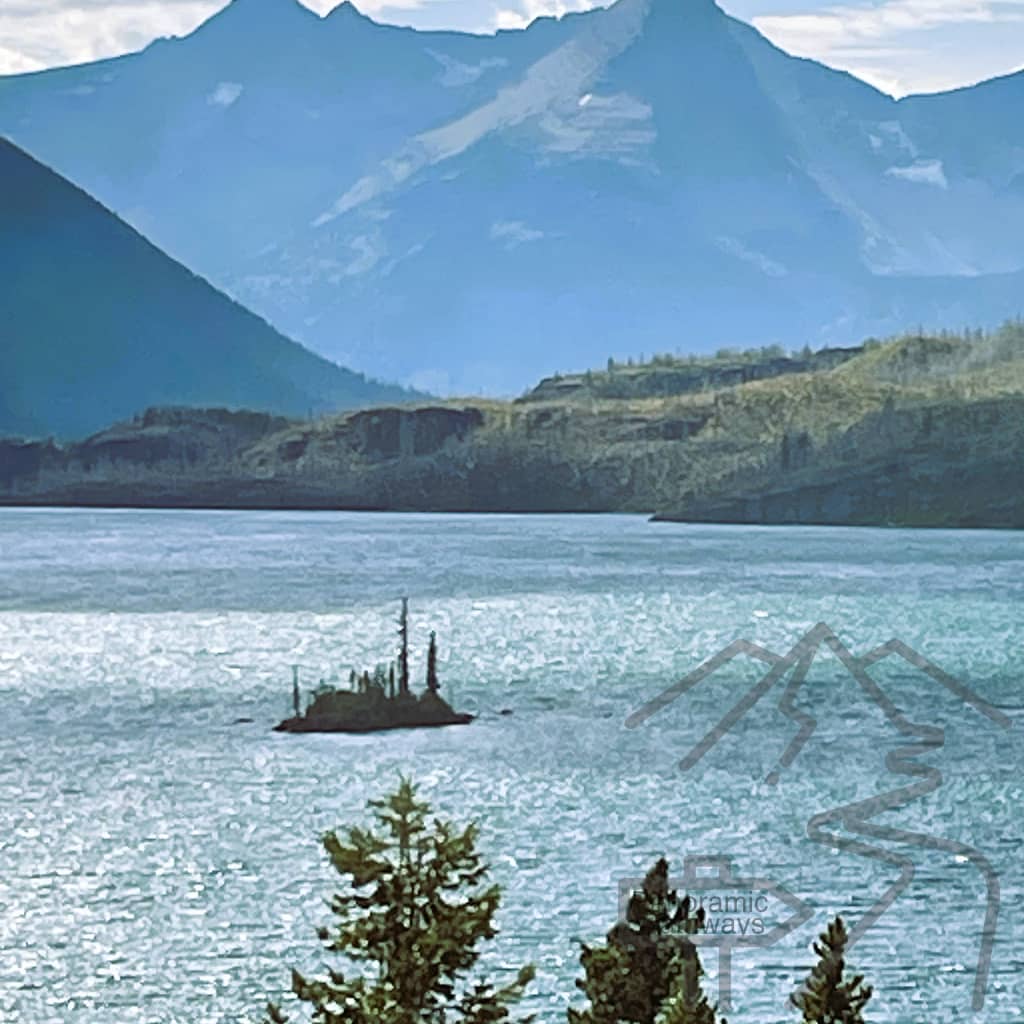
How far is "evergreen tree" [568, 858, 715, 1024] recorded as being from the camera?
1695 cm

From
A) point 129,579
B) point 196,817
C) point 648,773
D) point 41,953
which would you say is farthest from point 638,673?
point 129,579

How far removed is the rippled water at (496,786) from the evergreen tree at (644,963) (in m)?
18.0

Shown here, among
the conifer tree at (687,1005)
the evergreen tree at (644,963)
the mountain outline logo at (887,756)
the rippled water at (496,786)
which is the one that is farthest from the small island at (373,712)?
the conifer tree at (687,1005)

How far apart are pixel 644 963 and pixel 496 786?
40603 mm

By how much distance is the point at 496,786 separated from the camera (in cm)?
5769

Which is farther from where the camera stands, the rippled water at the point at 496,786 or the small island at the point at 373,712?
the small island at the point at 373,712

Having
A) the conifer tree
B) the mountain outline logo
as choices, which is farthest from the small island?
the conifer tree

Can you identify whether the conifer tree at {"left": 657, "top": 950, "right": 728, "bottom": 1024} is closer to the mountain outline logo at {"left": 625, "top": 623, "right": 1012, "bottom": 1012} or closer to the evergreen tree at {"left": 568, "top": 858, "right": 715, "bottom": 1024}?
the evergreen tree at {"left": 568, "top": 858, "right": 715, "bottom": 1024}

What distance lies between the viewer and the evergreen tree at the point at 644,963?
16953 millimetres

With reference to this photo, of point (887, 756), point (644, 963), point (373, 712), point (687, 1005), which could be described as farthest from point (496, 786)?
point (687, 1005)

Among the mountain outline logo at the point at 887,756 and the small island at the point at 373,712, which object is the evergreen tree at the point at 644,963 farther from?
the small island at the point at 373,712

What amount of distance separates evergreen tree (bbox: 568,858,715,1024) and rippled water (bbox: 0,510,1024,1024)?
18011mm

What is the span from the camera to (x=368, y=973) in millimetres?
37750

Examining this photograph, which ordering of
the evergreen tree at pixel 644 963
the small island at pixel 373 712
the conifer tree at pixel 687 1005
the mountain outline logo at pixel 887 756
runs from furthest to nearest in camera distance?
the small island at pixel 373 712 → the mountain outline logo at pixel 887 756 → the evergreen tree at pixel 644 963 → the conifer tree at pixel 687 1005
